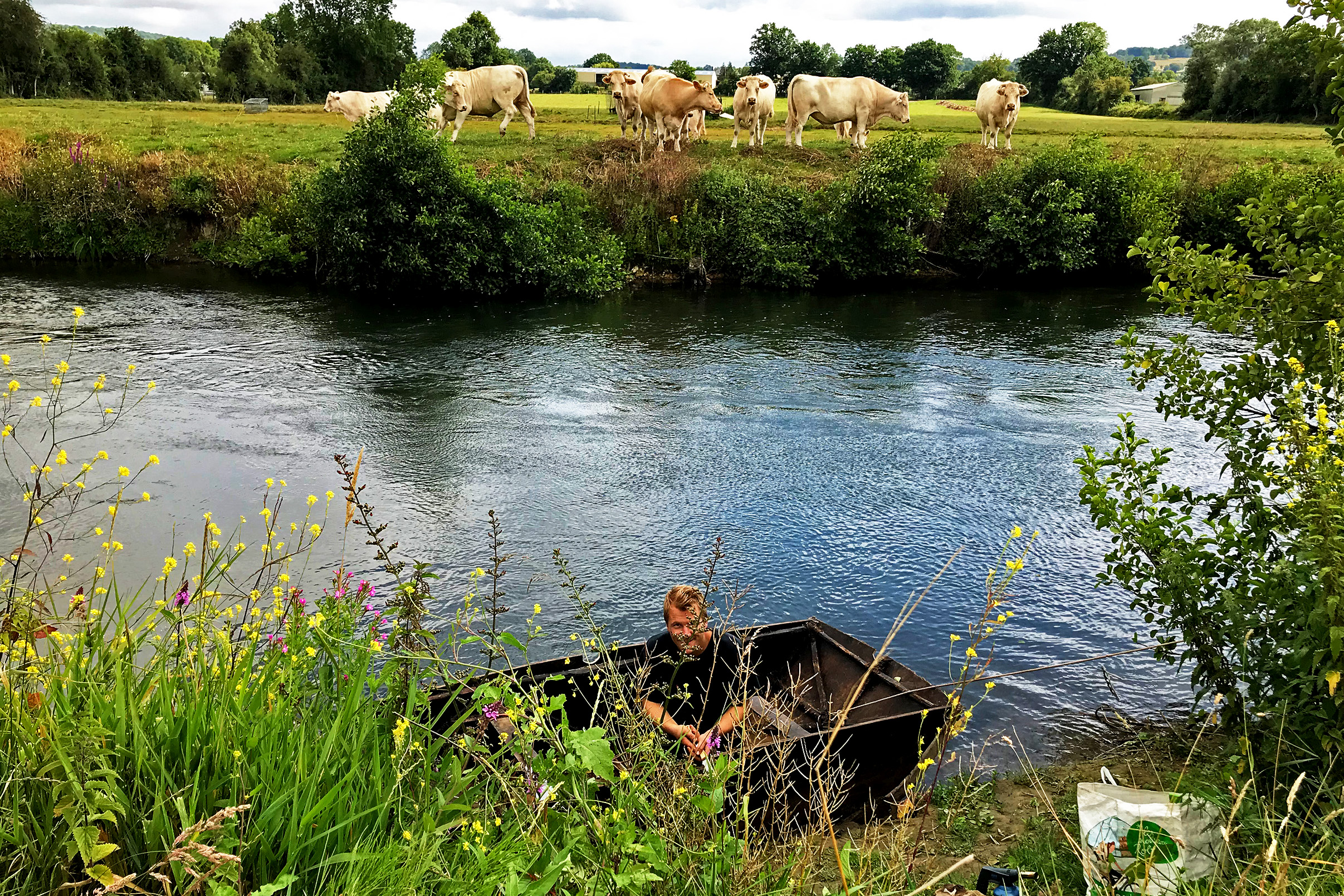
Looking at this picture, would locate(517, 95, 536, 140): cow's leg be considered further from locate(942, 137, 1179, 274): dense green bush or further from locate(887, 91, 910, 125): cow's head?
locate(942, 137, 1179, 274): dense green bush

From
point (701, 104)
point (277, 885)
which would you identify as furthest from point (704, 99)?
point (277, 885)

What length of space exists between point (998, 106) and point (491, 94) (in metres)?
16.4

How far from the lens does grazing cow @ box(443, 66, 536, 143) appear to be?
32.2 metres

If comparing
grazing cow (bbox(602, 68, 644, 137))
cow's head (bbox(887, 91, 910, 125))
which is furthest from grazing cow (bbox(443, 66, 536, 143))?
cow's head (bbox(887, 91, 910, 125))

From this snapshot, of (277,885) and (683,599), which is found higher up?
(277,885)

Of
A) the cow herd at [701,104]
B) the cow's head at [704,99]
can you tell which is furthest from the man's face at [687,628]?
the cow's head at [704,99]

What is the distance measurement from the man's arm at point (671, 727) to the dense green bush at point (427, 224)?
769 inches

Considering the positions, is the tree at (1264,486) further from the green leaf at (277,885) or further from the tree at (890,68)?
the tree at (890,68)

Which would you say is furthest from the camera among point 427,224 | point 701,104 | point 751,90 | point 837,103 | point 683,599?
point 837,103

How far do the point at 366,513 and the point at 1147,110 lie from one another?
66.9m

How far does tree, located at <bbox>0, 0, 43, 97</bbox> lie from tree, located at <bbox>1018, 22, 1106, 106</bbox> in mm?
72983

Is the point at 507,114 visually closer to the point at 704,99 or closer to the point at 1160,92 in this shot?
the point at 704,99

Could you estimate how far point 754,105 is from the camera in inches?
1246

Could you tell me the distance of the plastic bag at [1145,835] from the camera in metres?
4.29
